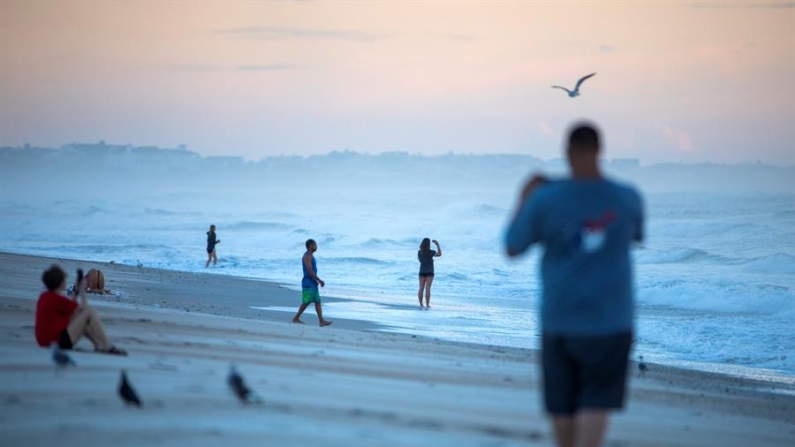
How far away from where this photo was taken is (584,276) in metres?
4.15

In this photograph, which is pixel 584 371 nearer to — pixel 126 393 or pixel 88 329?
pixel 126 393

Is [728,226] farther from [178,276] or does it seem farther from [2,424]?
[2,424]

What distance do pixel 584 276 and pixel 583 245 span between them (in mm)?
129

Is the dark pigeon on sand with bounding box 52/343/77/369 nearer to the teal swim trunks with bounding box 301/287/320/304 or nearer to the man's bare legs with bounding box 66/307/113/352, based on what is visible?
the man's bare legs with bounding box 66/307/113/352

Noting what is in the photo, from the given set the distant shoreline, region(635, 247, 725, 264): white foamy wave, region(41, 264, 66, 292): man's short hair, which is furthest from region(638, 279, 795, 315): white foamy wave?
region(41, 264, 66, 292): man's short hair

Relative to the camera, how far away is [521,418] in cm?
655

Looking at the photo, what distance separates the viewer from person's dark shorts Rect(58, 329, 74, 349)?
7.88 meters

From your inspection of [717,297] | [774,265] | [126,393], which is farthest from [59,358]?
[774,265]

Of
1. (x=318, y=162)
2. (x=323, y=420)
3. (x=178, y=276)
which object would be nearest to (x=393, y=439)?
(x=323, y=420)

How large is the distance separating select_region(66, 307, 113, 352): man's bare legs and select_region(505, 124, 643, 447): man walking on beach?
182 inches

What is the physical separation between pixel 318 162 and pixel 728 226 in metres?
126

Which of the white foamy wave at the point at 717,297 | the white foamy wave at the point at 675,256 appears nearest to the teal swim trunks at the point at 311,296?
the white foamy wave at the point at 717,297

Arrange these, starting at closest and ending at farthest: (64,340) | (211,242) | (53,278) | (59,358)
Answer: (59,358) → (64,340) → (53,278) → (211,242)

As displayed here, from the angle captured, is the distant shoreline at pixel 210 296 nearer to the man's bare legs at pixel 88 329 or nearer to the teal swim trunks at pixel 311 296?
the teal swim trunks at pixel 311 296
